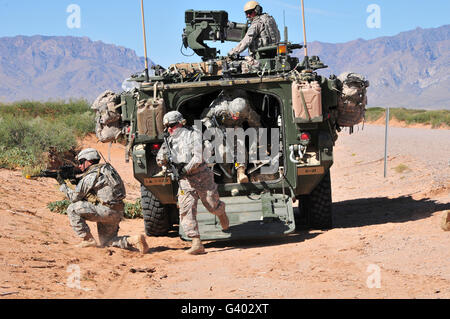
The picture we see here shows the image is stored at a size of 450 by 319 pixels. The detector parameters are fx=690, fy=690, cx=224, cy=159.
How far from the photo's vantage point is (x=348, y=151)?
23.1 m

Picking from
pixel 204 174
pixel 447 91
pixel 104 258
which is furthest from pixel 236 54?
pixel 447 91

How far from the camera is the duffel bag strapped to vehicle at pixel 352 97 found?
8.33 metres

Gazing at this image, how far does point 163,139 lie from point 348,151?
51.5 feet

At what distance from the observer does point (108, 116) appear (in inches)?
333

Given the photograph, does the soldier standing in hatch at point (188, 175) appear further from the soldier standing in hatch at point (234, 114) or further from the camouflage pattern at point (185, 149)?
the soldier standing in hatch at point (234, 114)

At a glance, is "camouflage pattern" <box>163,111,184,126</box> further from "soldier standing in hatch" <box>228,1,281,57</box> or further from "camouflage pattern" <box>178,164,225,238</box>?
"soldier standing in hatch" <box>228,1,281,57</box>

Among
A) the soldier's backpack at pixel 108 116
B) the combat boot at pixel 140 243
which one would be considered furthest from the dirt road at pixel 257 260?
the soldier's backpack at pixel 108 116

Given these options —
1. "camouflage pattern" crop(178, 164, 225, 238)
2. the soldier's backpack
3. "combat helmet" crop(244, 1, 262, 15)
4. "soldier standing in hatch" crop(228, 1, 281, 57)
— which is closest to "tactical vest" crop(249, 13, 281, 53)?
"soldier standing in hatch" crop(228, 1, 281, 57)

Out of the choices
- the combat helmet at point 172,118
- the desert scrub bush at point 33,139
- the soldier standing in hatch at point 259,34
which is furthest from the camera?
the desert scrub bush at point 33,139

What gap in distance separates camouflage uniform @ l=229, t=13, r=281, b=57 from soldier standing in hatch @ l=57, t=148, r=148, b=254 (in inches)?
110

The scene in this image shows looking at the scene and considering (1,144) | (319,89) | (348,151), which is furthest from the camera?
(348,151)

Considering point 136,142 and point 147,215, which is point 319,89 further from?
point 147,215

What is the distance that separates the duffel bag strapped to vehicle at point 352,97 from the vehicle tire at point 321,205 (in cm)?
81

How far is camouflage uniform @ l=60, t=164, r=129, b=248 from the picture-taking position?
25.5 ft
